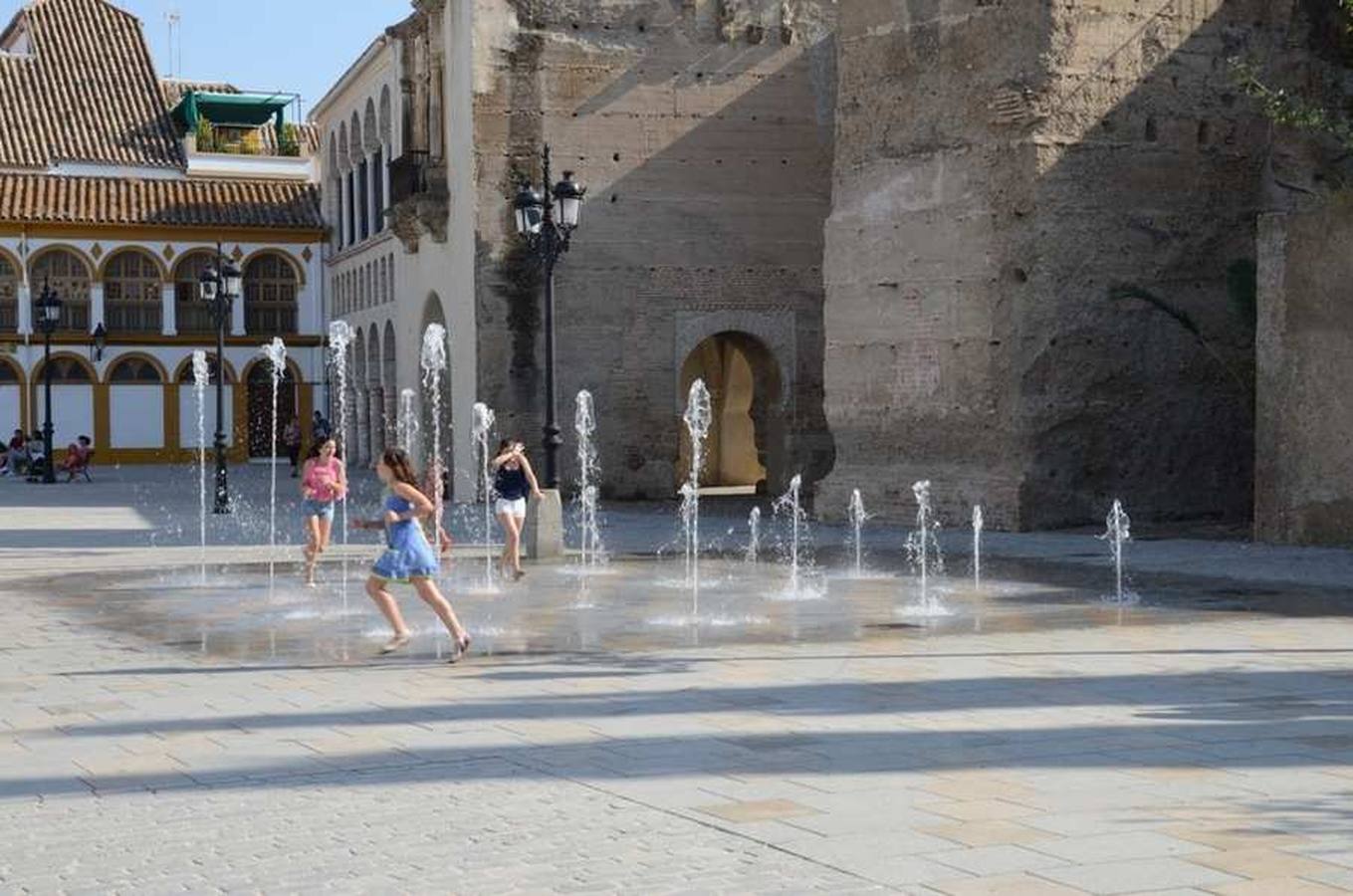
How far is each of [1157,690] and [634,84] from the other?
65.6 ft

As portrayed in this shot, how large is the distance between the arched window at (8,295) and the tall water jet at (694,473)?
20.7m

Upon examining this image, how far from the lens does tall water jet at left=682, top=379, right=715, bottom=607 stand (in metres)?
17.6

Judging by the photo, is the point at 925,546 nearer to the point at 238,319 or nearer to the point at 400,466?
the point at 400,466

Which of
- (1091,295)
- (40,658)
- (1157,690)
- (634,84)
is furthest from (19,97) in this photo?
(1157,690)

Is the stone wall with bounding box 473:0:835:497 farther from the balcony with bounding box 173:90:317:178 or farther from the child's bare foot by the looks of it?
the balcony with bounding box 173:90:317:178

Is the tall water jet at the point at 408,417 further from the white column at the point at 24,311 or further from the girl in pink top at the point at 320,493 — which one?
the girl in pink top at the point at 320,493

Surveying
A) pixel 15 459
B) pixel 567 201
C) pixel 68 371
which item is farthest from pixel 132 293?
pixel 567 201

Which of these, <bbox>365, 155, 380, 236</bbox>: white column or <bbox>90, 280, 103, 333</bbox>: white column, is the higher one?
<bbox>365, 155, 380, 236</bbox>: white column

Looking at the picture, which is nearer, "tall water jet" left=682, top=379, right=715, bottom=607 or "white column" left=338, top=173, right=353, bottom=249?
"tall water jet" left=682, top=379, right=715, bottom=607

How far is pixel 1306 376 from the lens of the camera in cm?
1866

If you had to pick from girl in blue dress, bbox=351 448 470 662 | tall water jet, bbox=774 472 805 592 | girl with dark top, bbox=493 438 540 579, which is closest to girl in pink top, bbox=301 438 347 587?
girl with dark top, bbox=493 438 540 579

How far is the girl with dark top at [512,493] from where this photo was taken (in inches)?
647

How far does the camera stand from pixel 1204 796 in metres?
6.91

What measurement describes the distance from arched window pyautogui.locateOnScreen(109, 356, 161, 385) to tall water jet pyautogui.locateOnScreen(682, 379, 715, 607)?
19480 mm
